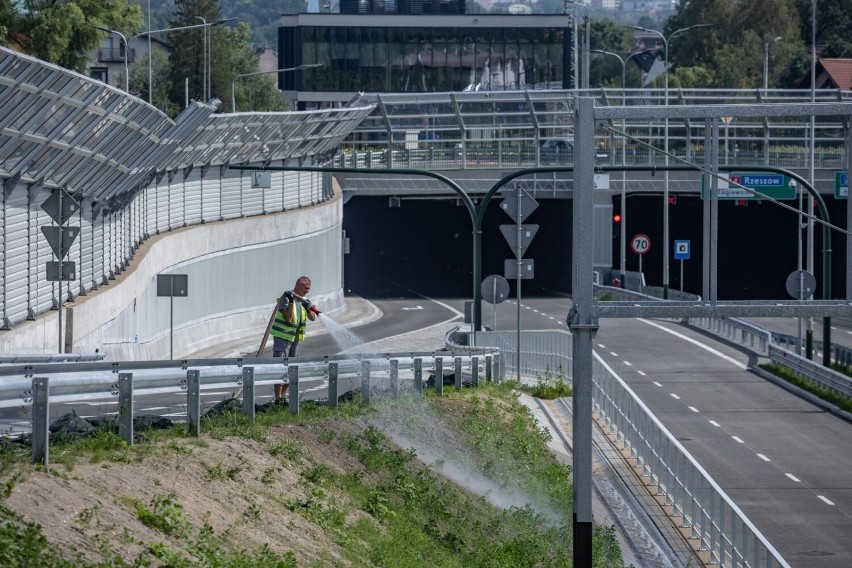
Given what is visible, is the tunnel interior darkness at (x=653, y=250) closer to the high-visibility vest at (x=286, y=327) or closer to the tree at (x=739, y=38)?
the tree at (x=739, y=38)

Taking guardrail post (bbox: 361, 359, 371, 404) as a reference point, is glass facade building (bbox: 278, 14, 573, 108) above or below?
above

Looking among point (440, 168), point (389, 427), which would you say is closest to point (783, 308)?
point (389, 427)

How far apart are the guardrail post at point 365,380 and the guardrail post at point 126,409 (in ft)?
19.2

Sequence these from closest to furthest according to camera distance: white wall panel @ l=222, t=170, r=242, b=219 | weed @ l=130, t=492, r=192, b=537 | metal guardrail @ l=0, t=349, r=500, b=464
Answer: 1. weed @ l=130, t=492, r=192, b=537
2. metal guardrail @ l=0, t=349, r=500, b=464
3. white wall panel @ l=222, t=170, r=242, b=219

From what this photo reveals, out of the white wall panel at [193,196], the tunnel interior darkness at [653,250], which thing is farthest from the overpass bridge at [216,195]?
the tunnel interior darkness at [653,250]

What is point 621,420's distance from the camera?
77.3 feet

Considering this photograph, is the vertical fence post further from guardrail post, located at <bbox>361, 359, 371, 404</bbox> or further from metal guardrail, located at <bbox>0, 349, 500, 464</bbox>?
guardrail post, located at <bbox>361, 359, 371, 404</bbox>

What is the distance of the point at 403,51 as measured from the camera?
340 feet

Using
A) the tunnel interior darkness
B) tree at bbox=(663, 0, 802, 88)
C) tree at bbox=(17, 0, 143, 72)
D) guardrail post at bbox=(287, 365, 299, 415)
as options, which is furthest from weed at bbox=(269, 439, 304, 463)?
tree at bbox=(663, 0, 802, 88)

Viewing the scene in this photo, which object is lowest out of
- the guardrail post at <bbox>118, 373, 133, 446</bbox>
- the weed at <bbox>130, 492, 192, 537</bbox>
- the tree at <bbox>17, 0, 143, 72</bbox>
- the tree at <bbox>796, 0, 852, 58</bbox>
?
the weed at <bbox>130, 492, 192, 537</bbox>

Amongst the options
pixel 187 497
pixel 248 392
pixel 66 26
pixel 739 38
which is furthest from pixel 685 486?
pixel 739 38

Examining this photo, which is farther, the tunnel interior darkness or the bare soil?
the tunnel interior darkness

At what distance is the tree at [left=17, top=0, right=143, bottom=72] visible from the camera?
55094 millimetres

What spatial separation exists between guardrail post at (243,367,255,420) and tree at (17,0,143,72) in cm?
4295
